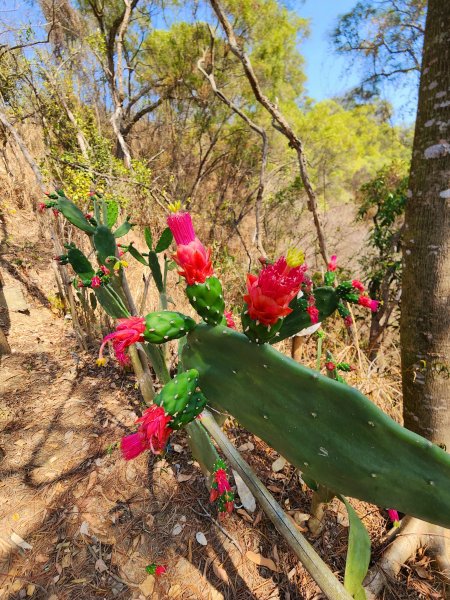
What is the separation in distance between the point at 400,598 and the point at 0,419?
2195 mm

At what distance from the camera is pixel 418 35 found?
495cm

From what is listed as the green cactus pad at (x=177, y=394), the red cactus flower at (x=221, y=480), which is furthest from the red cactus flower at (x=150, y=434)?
the red cactus flower at (x=221, y=480)

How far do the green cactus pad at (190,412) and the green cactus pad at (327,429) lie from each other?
67mm

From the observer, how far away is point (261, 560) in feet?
4.25

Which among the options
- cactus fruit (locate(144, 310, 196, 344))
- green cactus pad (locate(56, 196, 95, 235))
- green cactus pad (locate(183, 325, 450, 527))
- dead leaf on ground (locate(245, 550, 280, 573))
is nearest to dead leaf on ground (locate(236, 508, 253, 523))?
dead leaf on ground (locate(245, 550, 280, 573))

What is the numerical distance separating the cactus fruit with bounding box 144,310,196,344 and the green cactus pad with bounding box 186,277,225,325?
56mm

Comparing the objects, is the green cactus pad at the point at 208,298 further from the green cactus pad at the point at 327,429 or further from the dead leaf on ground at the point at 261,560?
the dead leaf on ground at the point at 261,560

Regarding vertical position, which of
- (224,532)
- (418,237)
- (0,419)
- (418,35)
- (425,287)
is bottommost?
(224,532)

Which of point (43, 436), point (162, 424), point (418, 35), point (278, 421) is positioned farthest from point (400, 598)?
point (418, 35)

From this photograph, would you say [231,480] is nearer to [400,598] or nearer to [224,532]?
Answer: [224,532]

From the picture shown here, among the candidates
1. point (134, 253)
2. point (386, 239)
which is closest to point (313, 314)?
point (134, 253)

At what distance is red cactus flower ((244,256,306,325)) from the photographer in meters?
0.55

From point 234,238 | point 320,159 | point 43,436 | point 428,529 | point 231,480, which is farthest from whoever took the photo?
point 320,159

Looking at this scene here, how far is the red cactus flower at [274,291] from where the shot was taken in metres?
0.55
